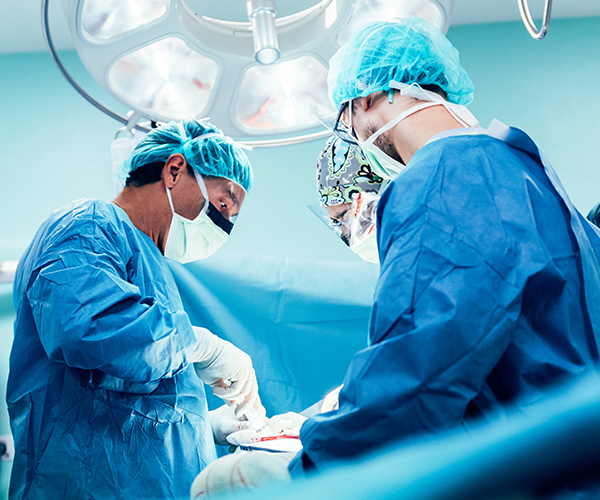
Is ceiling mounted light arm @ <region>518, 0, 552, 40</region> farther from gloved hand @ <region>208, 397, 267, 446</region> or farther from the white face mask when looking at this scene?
gloved hand @ <region>208, 397, 267, 446</region>

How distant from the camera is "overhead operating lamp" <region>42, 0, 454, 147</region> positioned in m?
1.22

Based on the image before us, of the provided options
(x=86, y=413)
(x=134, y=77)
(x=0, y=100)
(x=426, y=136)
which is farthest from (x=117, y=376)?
(x=0, y=100)

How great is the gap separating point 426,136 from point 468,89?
0.28 meters

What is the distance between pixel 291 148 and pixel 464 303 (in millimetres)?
2494

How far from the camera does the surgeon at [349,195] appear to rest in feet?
5.91

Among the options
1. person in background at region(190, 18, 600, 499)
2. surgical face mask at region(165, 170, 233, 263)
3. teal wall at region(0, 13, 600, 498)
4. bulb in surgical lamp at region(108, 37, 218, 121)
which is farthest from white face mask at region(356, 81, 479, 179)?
teal wall at region(0, 13, 600, 498)

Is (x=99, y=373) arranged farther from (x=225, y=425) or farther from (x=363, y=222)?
(x=363, y=222)

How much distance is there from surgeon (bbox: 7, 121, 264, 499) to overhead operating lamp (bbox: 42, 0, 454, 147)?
1.20 ft

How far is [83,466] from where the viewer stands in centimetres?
125

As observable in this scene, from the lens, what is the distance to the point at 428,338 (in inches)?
27.7

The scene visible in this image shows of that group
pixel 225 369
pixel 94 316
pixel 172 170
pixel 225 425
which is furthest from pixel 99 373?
pixel 172 170

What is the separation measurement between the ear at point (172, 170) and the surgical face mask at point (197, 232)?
29 mm

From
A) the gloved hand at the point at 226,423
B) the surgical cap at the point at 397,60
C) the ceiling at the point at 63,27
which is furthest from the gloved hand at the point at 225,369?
the ceiling at the point at 63,27

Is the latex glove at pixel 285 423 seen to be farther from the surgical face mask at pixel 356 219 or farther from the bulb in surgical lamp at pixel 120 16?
the bulb in surgical lamp at pixel 120 16
